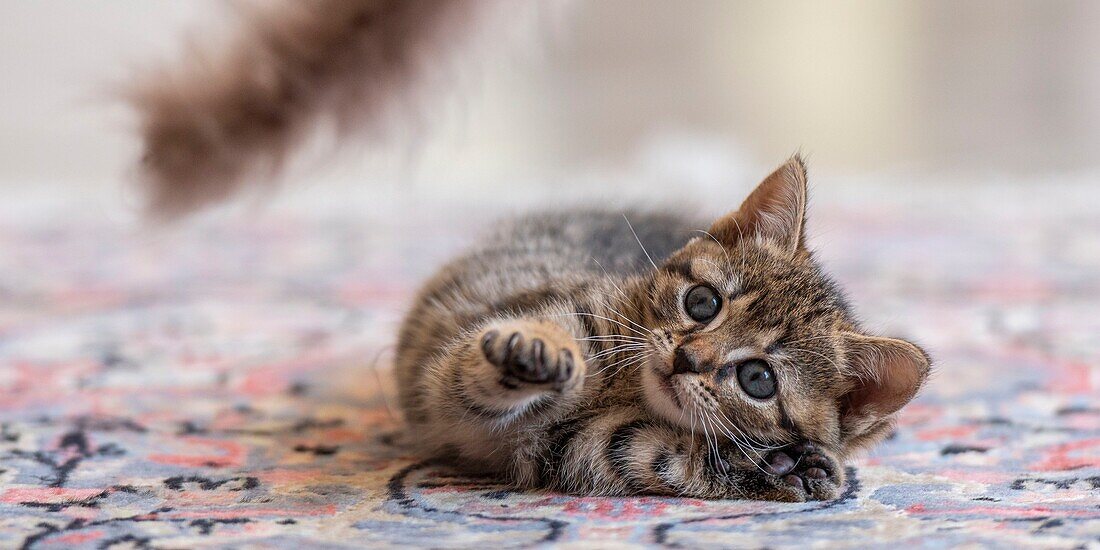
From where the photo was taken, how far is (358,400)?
1.46 m

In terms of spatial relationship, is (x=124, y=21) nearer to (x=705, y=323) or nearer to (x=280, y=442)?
(x=280, y=442)

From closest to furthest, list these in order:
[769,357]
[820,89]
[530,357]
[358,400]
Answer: [530,357]
[769,357]
[358,400]
[820,89]

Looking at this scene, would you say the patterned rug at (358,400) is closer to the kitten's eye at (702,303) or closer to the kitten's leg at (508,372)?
the kitten's leg at (508,372)

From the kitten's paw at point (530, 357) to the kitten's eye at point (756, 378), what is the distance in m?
0.18

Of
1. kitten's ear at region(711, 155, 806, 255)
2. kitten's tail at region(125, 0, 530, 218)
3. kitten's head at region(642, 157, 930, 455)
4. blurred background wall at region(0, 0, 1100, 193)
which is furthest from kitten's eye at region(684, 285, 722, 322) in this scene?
blurred background wall at region(0, 0, 1100, 193)

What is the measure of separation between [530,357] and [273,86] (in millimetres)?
525

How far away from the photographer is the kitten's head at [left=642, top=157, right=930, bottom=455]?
1.02m

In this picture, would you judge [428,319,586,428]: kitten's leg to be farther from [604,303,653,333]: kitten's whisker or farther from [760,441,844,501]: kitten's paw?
[760,441,844,501]: kitten's paw

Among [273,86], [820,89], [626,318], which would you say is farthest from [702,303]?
[820,89]

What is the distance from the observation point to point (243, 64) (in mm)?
1222

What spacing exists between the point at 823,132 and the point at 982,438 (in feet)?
12.3

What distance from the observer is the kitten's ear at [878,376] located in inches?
40.0

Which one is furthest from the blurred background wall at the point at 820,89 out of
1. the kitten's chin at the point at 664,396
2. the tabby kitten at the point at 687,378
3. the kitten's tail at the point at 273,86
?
the kitten's chin at the point at 664,396

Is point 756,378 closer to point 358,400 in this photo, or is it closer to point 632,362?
point 632,362
